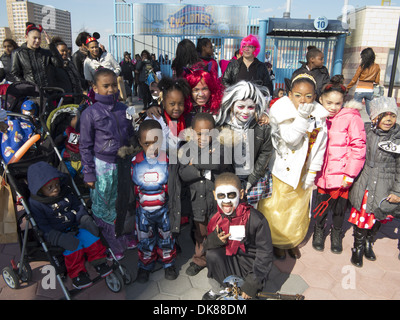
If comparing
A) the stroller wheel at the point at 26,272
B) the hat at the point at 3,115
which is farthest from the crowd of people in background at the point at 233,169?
the hat at the point at 3,115

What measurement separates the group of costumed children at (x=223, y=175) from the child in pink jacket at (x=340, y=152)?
0.04ft

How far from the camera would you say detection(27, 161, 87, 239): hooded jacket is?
271cm

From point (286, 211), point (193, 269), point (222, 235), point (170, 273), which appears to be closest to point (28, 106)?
point (170, 273)

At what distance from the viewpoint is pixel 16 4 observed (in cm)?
7788

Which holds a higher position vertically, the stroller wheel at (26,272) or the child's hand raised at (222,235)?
the child's hand raised at (222,235)

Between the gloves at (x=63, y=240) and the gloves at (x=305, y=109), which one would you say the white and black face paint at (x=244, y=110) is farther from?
the gloves at (x=63, y=240)

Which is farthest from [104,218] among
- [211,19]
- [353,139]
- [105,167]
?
[211,19]

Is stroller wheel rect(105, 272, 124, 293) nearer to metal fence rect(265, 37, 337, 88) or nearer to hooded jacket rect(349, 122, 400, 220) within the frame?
hooded jacket rect(349, 122, 400, 220)

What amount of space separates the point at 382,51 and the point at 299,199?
13441 mm

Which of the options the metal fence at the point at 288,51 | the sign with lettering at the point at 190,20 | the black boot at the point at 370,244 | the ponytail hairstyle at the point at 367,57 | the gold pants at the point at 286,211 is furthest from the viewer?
the sign with lettering at the point at 190,20

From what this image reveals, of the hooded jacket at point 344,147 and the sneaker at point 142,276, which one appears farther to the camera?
the hooded jacket at point 344,147

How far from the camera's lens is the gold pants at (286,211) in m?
3.23

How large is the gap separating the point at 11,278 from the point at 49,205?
2.84 ft

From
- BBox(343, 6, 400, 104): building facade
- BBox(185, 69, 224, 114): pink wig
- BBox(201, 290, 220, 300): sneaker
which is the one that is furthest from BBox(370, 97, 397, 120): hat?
BBox(343, 6, 400, 104): building facade
